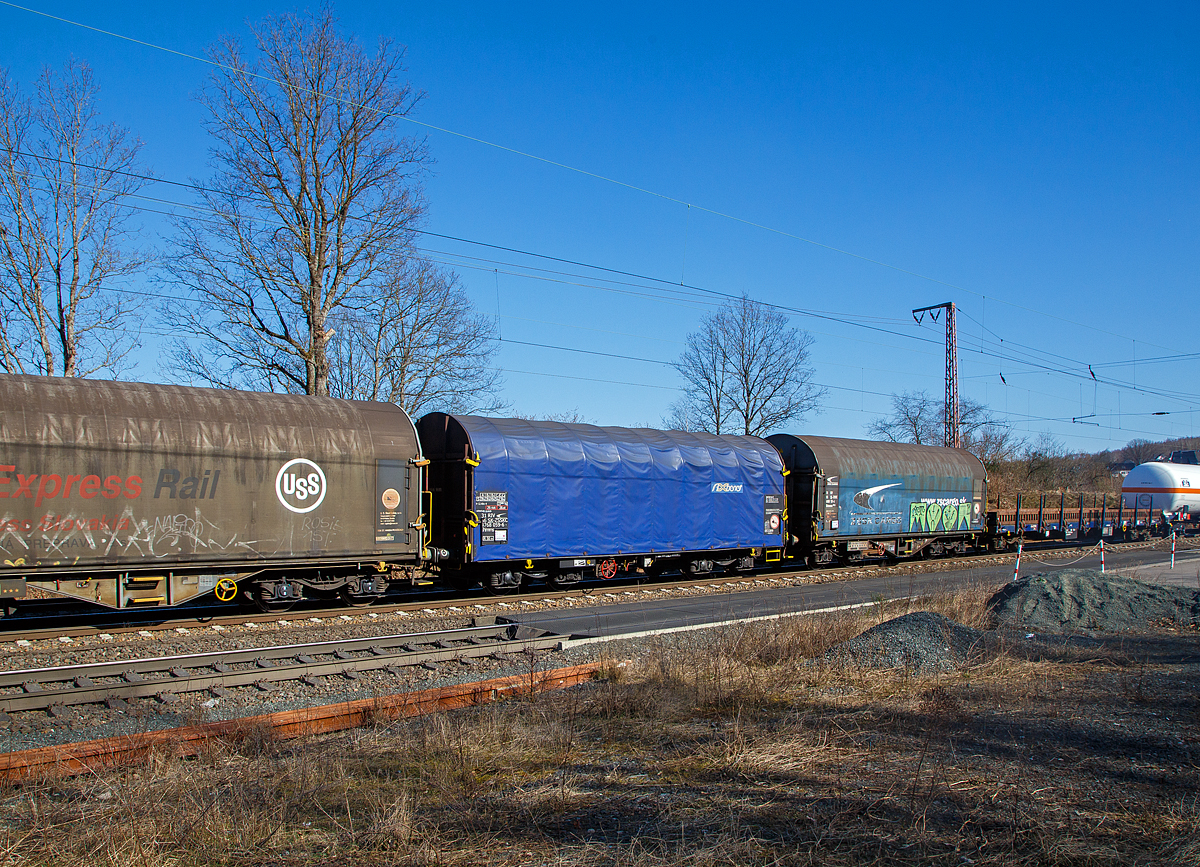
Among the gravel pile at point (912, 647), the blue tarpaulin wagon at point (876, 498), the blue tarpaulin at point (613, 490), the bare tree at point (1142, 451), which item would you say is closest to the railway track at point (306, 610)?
the blue tarpaulin at point (613, 490)

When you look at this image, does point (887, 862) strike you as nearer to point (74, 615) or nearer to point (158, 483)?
point (158, 483)

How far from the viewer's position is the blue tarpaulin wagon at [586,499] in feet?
53.0

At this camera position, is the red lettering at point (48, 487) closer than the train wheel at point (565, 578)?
Yes

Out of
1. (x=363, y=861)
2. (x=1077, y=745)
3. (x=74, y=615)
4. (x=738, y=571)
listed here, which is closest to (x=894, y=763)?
(x=1077, y=745)

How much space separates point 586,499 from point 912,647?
8759 millimetres

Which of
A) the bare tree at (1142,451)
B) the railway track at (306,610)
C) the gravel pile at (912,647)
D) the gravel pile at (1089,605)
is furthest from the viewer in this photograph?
the bare tree at (1142,451)

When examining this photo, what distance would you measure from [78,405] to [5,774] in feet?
24.3

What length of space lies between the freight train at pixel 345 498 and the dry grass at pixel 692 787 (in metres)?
6.73

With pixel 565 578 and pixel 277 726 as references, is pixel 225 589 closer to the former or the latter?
pixel 277 726

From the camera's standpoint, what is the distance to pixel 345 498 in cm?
1418

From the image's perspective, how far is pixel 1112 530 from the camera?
34531mm

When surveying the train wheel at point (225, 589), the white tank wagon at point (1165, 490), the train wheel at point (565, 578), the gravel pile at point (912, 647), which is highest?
the white tank wagon at point (1165, 490)

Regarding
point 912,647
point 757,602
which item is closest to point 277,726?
point 912,647

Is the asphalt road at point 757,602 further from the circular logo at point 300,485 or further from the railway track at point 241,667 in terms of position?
the circular logo at point 300,485
